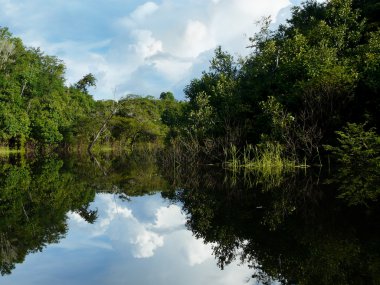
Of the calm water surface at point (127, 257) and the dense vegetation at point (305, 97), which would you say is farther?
the dense vegetation at point (305, 97)

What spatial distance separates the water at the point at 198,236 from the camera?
5316mm

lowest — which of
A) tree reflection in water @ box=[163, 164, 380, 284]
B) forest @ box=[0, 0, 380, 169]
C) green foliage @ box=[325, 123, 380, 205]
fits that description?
tree reflection in water @ box=[163, 164, 380, 284]

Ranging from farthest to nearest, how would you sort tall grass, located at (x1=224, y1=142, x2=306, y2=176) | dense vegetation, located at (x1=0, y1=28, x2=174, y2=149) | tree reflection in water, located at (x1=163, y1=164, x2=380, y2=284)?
dense vegetation, located at (x1=0, y1=28, x2=174, y2=149)
tall grass, located at (x1=224, y1=142, x2=306, y2=176)
tree reflection in water, located at (x1=163, y1=164, x2=380, y2=284)

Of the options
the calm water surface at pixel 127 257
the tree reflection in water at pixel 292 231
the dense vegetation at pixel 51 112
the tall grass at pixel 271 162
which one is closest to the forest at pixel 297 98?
the tall grass at pixel 271 162

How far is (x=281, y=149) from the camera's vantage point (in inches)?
783

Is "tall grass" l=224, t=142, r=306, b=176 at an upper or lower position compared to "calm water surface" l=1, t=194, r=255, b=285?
upper

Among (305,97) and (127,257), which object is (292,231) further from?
(305,97)

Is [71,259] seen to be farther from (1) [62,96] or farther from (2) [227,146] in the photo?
(1) [62,96]

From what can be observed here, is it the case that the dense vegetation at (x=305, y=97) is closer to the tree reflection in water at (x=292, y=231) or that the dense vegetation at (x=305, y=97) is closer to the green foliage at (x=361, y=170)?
the green foliage at (x=361, y=170)

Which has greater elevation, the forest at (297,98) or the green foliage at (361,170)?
the forest at (297,98)

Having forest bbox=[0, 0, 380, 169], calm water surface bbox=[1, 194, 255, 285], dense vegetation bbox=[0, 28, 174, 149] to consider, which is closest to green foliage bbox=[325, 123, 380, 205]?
forest bbox=[0, 0, 380, 169]

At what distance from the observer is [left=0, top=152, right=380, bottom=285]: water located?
17.4 ft

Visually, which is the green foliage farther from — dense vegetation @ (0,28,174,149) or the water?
dense vegetation @ (0,28,174,149)

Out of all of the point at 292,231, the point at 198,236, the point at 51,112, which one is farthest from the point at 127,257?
the point at 51,112
